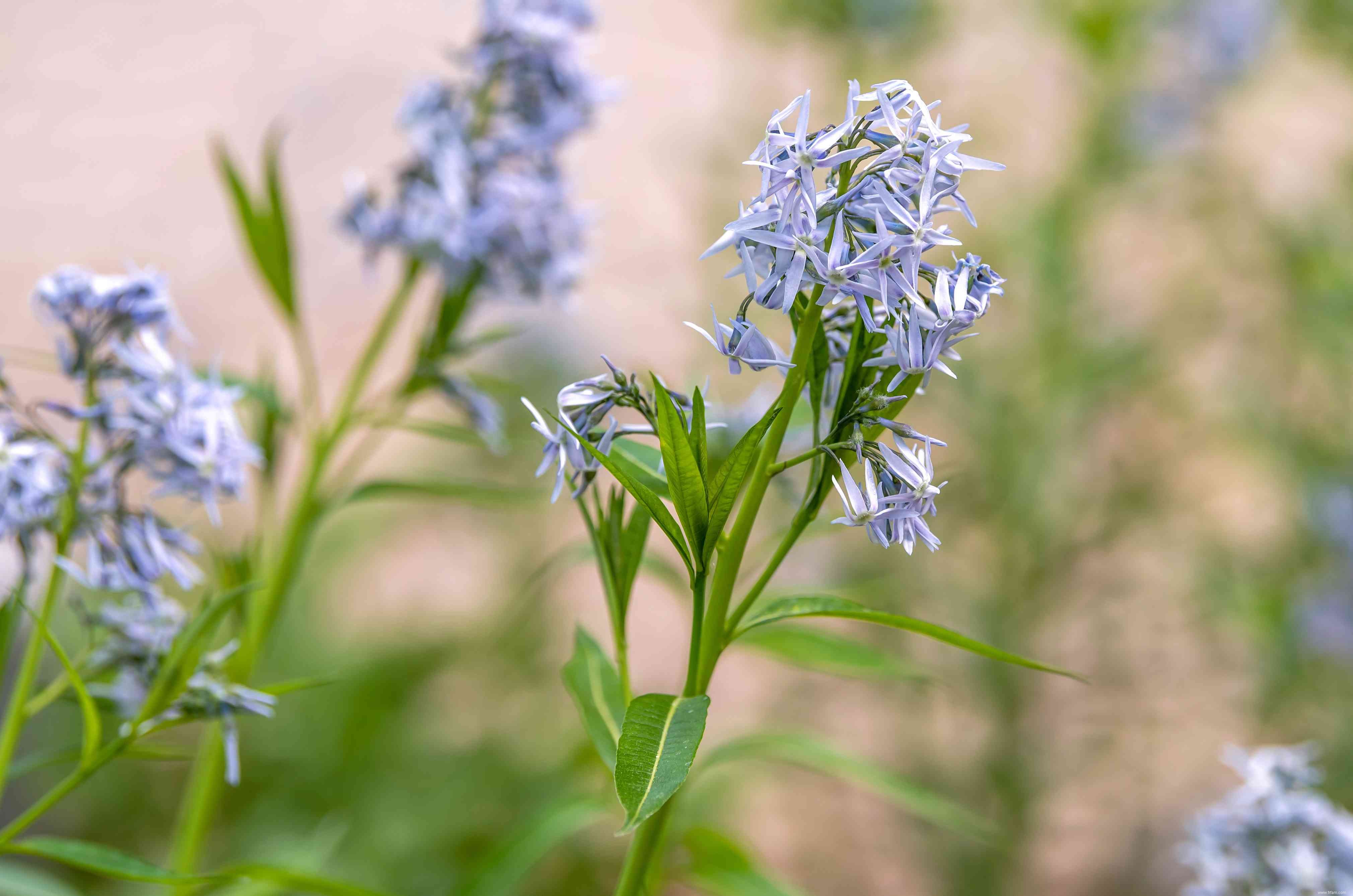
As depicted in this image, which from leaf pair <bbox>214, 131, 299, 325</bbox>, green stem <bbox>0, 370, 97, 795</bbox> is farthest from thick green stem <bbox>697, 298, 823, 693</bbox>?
leaf pair <bbox>214, 131, 299, 325</bbox>

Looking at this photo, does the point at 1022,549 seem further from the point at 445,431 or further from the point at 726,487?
the point at 726,487

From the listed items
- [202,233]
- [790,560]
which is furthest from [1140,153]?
[202,233]

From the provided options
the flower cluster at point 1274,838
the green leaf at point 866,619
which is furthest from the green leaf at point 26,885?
the flower cluster at point 1274,838

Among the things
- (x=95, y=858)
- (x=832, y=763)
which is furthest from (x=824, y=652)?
(x=95, y=858)

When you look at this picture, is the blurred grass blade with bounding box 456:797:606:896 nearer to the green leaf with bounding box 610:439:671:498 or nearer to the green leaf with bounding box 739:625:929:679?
→ the green leaf with bounding box 739:625:929:679

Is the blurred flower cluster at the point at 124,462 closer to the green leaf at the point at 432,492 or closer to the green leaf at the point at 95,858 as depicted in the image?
the green leaf at the point at 95,858

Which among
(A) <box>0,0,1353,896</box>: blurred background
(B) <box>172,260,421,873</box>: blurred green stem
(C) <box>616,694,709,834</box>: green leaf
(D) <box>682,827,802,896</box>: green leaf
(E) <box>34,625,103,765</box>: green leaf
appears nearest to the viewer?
(C) <box>616,694,709,834</box>: green leaf
